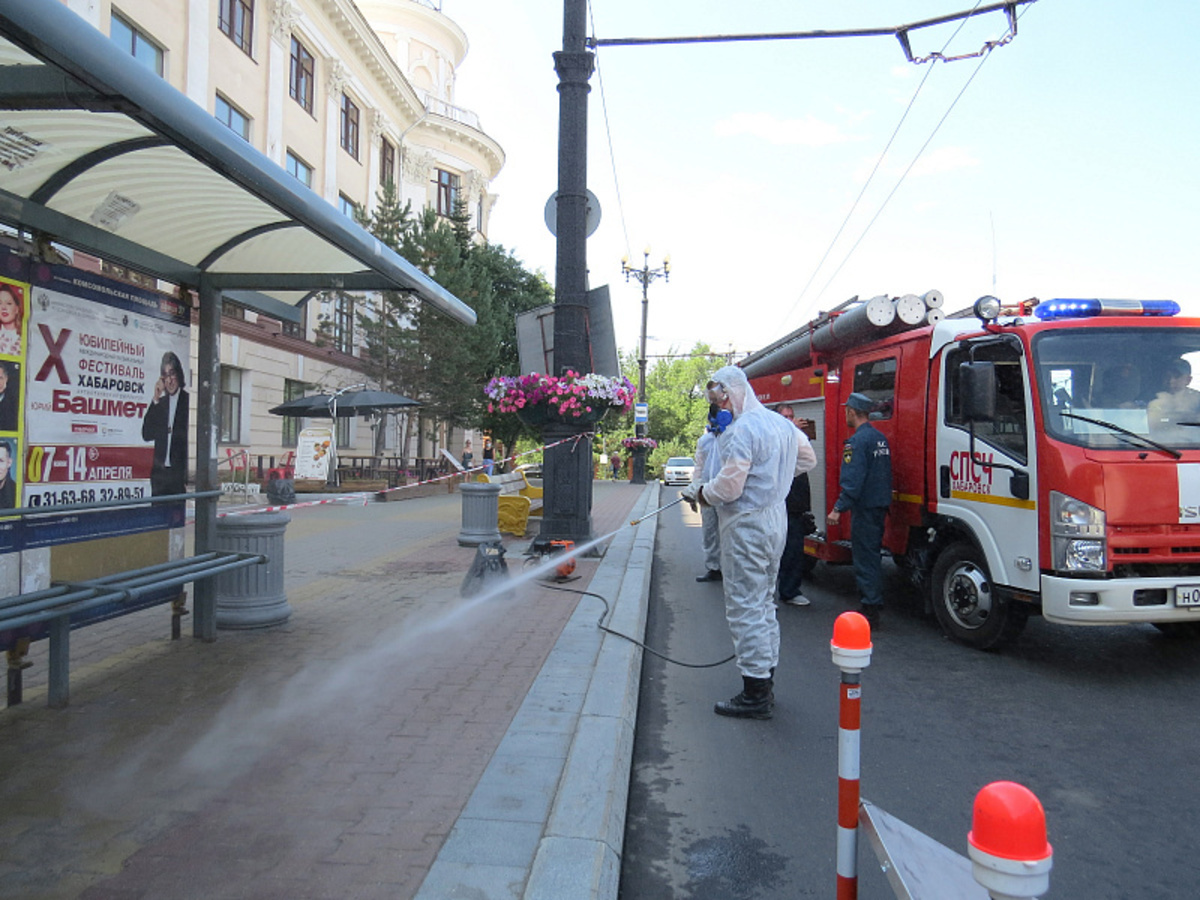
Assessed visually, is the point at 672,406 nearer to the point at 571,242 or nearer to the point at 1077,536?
the point at 571,242

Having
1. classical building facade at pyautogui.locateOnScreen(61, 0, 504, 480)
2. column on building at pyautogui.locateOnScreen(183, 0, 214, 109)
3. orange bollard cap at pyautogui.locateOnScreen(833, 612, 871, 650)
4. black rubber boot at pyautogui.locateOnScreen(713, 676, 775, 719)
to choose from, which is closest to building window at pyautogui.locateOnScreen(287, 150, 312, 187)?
classical building facade at pyautogui.locateOnScreen(61, 0, 504, 480)

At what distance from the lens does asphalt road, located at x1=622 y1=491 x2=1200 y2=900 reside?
9.80 feet

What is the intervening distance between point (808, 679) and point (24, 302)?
4838 mm

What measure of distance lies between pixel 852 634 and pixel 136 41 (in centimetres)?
2188

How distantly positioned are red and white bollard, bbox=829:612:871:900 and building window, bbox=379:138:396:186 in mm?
33495

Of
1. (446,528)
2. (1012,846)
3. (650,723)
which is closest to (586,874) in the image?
(1012,846)

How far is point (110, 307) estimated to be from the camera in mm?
4582

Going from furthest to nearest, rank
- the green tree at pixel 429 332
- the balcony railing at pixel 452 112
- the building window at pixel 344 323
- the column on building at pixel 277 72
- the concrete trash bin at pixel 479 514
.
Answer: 1. the balcony railing at pixel 452 112
2. the building window at pixel 344 323
3. the green tree at pixel 429 332
4. the column on building at pixel 277 72
5. the concrete trash bin at pixel 479 514

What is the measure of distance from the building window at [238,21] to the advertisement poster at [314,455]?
36.2 ft

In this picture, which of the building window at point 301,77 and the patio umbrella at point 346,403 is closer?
the patio umbrella at point 346,403

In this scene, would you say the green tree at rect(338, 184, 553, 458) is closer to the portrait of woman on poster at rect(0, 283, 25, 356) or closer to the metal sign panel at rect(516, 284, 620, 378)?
the metal sign panel at rect(516, 284, 620, 378)

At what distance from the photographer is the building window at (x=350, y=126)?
29.5m

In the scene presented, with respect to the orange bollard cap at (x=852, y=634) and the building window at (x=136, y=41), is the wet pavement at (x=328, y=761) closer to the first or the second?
the orange bollard cap at (x=852, y=634)

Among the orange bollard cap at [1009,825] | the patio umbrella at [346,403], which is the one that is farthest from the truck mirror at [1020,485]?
the patio umbrella at [346,403]
